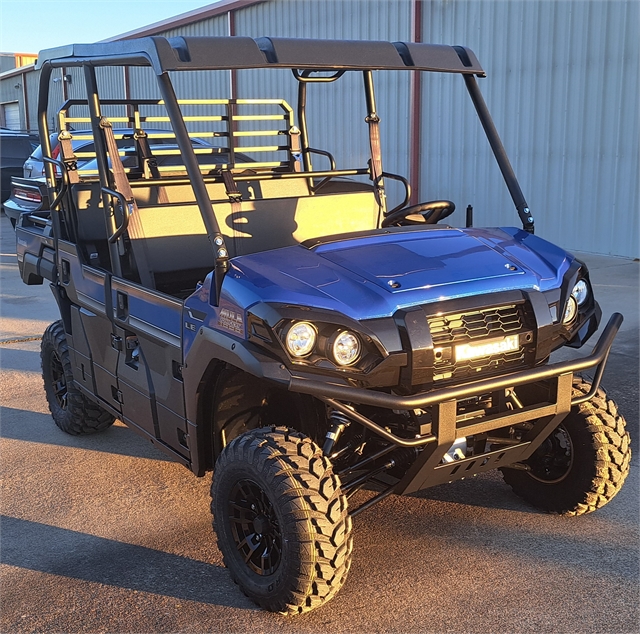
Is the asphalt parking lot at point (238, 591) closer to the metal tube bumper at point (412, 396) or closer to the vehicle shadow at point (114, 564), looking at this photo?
the vehicle shadow at point (114, 564)

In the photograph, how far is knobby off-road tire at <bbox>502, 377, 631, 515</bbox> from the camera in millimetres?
3459

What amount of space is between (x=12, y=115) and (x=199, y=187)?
32.0 metres

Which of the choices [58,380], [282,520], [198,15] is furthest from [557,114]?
[198,15]

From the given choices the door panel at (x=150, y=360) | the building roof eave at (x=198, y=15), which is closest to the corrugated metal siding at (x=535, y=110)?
the building roof eave at (x=198, y=15)

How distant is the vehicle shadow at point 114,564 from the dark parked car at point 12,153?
44.6 ft

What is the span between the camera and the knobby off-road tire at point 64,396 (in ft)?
15.3

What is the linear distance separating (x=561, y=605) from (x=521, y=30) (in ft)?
28.1

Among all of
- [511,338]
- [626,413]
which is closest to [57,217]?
[511,338]

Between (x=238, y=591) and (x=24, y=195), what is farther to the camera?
(x=24, y=195)

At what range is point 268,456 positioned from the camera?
114 inches

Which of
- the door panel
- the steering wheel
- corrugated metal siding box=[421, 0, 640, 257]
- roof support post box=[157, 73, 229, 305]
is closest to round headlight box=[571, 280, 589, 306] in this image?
the steering wheel

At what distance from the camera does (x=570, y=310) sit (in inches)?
128

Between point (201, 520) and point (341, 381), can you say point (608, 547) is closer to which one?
point (341, 381)

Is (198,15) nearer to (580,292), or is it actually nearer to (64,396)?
(64,396)
